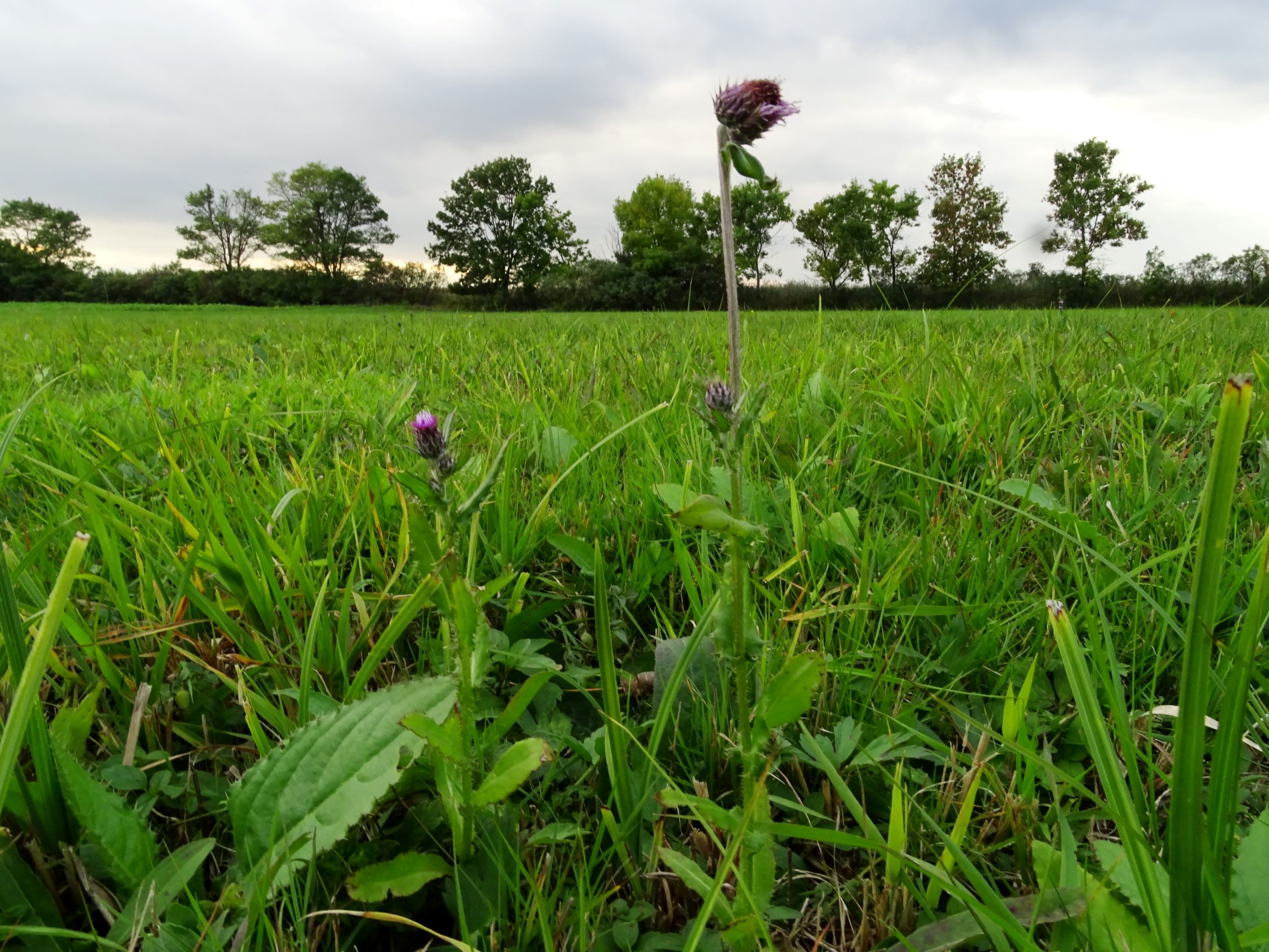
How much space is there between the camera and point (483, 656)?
803 millimetres

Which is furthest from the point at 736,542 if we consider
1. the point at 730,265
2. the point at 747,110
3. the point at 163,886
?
the point at 163,886

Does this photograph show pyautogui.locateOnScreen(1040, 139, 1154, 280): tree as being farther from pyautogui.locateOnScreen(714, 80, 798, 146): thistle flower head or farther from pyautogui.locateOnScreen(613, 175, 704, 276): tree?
pyautogui.locateOnScreen(714, 80, 798, 146): thistle flower head

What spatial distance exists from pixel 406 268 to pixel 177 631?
65181 millimetres

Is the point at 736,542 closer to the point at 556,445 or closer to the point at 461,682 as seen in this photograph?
the point at 461,682

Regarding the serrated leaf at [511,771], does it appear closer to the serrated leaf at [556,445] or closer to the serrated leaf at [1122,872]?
the serrated leaf at [1122,872]

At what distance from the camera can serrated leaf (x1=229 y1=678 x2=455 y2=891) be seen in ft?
2.68

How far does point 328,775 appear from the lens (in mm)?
856

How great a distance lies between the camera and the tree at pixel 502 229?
181ft

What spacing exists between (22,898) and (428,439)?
663 mm

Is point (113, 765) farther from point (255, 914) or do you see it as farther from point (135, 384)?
point (135, 384)

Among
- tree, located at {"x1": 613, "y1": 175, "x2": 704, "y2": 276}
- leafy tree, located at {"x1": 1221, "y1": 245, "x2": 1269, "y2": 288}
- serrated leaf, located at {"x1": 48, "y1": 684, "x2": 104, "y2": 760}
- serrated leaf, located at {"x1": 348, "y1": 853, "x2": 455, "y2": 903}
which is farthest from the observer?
tree, located at {"x1": 613, "y1": 175, "x2": 704, "y2": 276}

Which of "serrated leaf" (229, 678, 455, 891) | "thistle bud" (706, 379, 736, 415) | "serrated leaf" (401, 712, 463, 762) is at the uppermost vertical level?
"thistle bud" (706, 379, 736, 415)

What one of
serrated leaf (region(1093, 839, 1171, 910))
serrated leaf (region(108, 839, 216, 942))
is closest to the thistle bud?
serrated leaf (region(1093, 839, 1171, 910))

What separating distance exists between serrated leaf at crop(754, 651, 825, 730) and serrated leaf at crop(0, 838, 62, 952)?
789 mm
